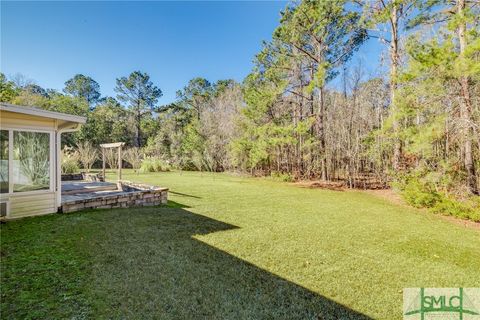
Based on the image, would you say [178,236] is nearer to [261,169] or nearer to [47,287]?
[47,287]

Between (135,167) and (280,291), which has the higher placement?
(135,167)

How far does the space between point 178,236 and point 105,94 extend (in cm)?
3680

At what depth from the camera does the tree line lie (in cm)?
674

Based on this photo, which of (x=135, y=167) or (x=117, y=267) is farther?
(x=135, y=167)

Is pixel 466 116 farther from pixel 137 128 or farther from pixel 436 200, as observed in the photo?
pixel 137 128

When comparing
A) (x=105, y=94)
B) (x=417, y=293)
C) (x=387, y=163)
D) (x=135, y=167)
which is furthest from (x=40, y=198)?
(x=105, y=94)

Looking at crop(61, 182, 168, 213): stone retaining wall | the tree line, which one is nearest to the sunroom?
crop(61, 182, 168, 213): stone retaining wall

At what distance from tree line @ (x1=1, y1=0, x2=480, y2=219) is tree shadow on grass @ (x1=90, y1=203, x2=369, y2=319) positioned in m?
6.34

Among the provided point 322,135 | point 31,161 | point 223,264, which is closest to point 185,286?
point 223,264

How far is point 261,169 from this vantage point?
17.4m

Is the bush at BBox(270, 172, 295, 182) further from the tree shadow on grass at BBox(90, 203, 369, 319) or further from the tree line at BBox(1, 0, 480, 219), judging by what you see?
the tree shadow on grass at BBox(90, 203, 369, 319)
